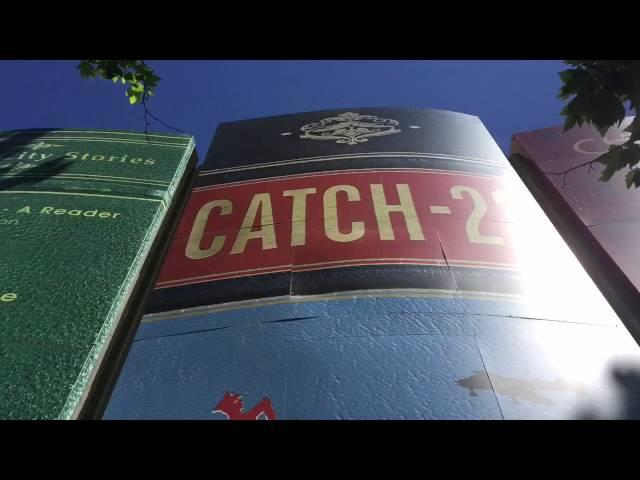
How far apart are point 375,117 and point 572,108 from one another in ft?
14.0

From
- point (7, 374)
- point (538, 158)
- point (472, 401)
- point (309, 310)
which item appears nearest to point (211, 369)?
point (309, 310)

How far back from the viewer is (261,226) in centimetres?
523

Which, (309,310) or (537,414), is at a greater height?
(309,310)

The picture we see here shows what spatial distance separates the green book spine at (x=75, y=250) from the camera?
11.7 ft

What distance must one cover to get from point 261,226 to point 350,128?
225 centimetres

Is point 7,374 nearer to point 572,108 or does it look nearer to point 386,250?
point 386,250

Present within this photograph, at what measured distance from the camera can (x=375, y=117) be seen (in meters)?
7.15

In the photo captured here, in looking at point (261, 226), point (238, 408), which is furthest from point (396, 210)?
point (238, 408)

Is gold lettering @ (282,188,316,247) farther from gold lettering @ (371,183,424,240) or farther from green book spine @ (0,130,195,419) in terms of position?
green book spine @ (0,130,195,419)

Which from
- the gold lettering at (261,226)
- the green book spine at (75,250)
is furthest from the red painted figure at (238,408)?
the gold lettering at (261,226)

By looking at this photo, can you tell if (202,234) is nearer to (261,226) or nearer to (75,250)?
(261,226)

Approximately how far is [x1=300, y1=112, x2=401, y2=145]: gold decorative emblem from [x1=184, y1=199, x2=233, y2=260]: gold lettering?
5.54 ft

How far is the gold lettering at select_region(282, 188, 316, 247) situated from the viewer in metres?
5.01

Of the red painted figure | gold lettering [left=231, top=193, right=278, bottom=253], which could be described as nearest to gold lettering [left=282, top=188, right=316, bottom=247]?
gold lettering [left=231, top=193, right=278, bottom=253]
